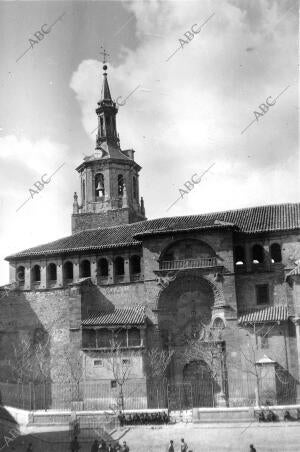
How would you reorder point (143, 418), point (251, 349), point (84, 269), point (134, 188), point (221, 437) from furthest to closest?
point (134, 188)
point (84, 269)
point (251, 349)
point (143, 418)
point (221, 437)

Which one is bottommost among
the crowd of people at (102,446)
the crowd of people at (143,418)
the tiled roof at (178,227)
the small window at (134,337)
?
the crowd of people at (102,446)

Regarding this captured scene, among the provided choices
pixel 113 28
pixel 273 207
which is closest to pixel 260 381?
pixel 273 207

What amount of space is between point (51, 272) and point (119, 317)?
7632mm

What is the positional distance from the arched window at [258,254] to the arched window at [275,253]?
0.69 metres

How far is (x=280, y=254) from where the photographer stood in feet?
139

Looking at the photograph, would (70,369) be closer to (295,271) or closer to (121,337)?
(121,337)

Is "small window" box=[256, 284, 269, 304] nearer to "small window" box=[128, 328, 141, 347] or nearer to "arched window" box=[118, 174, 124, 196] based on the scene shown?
"small window" box=[128, 328, 141, 347]

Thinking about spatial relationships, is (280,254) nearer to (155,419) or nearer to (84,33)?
(155,419)

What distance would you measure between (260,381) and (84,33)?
24.0 meters

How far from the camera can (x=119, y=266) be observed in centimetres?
4591

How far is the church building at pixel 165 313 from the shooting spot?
131 ft

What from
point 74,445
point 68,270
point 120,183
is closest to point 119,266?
point 68,270

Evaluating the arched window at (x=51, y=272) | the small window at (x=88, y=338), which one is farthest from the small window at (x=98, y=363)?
the arched window at (x=51, y=272)

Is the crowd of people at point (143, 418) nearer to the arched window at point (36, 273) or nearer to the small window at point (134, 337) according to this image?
the small window at point (134, 337)
